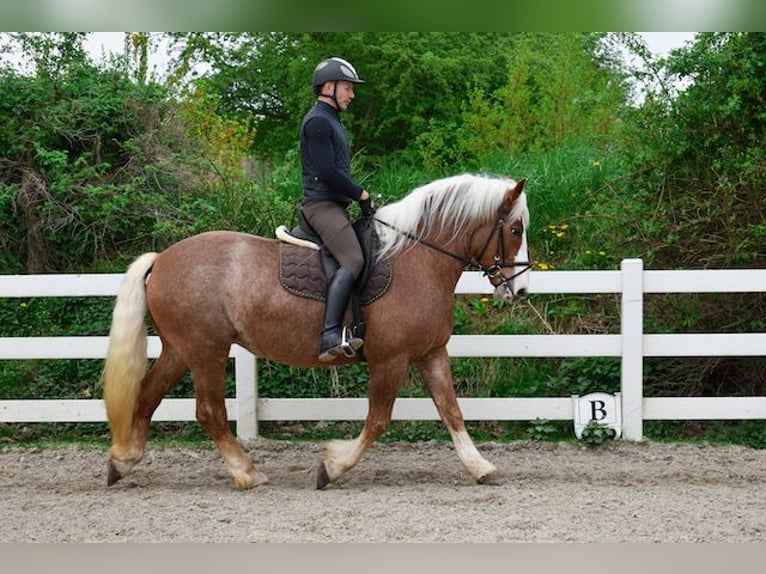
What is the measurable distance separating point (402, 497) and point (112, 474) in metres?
1.96

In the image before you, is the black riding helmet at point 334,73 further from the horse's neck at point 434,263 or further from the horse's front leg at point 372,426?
the horse's front leg at point 372,426

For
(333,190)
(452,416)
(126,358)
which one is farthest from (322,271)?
(126,358)

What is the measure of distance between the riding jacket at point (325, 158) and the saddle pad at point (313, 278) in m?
0.39

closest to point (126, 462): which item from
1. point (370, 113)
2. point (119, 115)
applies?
point (119, 115)

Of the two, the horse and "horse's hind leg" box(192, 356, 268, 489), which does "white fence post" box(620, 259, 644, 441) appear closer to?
the horse

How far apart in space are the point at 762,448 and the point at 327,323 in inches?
147

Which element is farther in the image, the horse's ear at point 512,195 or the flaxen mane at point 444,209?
the flaxen mane at point 444,209

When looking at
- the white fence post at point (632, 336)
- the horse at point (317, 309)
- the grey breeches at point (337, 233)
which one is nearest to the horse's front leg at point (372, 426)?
the horse at point (317, 309)

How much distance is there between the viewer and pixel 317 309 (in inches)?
244

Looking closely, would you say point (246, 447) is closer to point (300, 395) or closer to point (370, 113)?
point (300, 395)

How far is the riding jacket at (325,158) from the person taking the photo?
6.04m

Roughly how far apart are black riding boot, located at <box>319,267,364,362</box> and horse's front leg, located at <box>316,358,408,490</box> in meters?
0.32

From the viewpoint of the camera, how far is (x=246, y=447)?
7.56 metres

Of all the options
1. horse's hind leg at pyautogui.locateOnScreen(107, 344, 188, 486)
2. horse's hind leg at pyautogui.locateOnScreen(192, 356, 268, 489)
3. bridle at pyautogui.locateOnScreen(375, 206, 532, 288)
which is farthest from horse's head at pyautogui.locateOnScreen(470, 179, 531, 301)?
horse's hind leg at pyautogui.locateOnScreen(107, 344, 188, 486)
